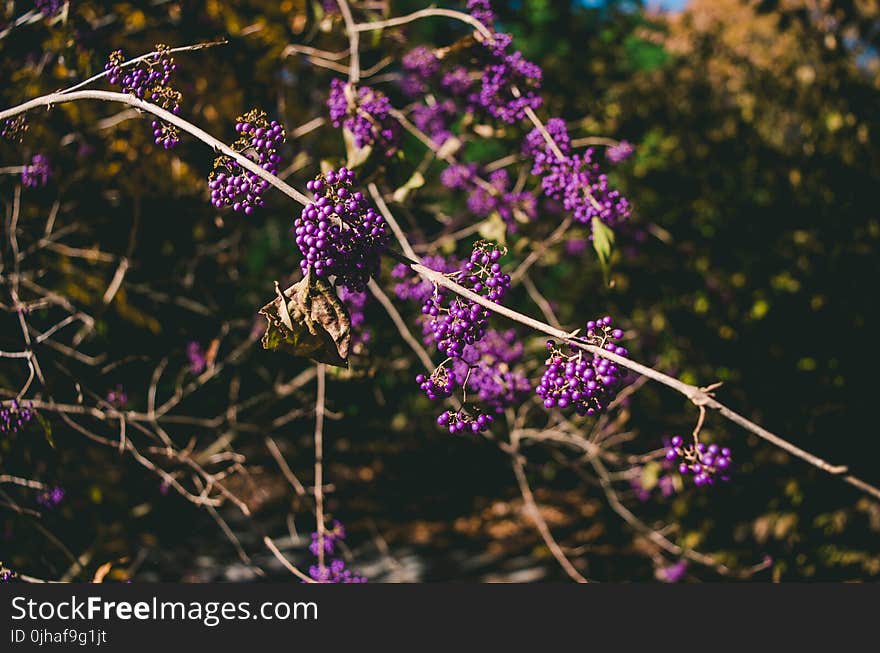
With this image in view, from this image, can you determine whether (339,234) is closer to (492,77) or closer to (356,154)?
(356,154)

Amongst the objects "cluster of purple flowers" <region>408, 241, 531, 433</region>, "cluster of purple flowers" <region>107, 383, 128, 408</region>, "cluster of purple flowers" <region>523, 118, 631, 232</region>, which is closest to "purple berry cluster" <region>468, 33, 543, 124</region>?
"cluster of purple flowers" <region>523, 118, 631, 232</region>

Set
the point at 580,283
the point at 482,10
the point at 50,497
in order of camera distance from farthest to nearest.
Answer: the point at 580,283, the point at 50,497, the point at 482,10

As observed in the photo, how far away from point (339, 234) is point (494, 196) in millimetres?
1592

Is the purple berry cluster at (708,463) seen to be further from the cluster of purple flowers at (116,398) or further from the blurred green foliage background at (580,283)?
the cluster of purple flowers at (116,398)

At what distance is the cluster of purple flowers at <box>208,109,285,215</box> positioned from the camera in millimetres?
1330

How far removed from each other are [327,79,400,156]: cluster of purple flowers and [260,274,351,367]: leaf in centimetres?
91

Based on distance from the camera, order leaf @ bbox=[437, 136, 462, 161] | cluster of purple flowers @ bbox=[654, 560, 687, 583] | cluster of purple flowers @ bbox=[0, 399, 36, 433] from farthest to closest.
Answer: cluster of purple flowers @ bbox=[654, 560, 687, 583] → leaf @ bbox=[437, 136, 462, 161] → cluster of purple flowers @ bbox=[0, 399, 36, 433]

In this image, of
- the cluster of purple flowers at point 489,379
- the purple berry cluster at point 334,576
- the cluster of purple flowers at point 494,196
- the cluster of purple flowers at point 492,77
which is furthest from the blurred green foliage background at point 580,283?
the purple berry cluster at point 334,576

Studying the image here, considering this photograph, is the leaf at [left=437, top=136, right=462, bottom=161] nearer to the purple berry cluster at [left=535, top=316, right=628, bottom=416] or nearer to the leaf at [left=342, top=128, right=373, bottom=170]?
the leaf at [left=342, top=128, right=373, bottom=170]

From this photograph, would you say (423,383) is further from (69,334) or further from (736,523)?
(736,523)

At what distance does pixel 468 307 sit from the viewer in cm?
129

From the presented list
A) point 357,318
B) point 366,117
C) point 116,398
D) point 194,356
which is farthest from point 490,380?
point 194,356

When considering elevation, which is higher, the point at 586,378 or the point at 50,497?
the point at 50,497

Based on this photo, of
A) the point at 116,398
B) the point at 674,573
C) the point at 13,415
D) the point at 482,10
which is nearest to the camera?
the point at 13,415
